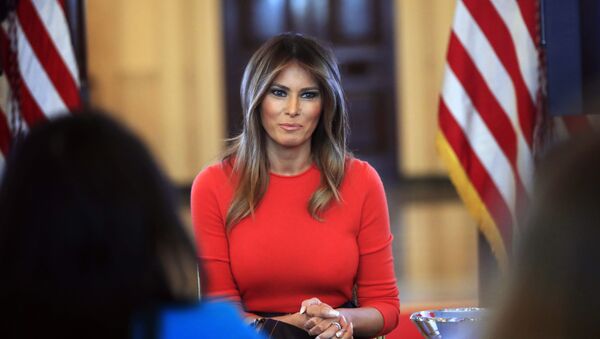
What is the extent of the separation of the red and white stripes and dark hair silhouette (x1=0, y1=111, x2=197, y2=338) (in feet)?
7.64

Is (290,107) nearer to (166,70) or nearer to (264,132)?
(264,132)

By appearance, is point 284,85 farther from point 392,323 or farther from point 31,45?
point 31,45

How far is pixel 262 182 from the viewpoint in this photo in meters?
2.66

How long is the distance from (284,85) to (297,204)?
0.96ft

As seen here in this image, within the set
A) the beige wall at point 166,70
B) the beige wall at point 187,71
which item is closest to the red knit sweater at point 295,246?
the beige wall at point 166,70

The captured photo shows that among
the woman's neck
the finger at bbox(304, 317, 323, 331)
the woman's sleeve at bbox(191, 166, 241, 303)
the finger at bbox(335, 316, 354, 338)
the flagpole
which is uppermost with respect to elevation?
the flagpole

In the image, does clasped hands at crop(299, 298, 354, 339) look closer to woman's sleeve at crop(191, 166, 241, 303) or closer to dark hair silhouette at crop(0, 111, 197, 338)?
woman's sleeve at crop(191, 166, 241, 303)

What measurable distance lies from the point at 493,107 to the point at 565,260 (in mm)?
2399

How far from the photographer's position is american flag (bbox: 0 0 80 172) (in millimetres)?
3408

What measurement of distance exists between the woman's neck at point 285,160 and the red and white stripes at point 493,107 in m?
0.80

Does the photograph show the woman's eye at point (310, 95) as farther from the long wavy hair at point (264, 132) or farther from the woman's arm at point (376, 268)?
the woman's arm at point (376, 268)

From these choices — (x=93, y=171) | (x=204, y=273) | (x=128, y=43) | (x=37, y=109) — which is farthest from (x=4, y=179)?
(x=128, y=43)

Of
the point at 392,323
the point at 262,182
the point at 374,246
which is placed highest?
the point at 262,182

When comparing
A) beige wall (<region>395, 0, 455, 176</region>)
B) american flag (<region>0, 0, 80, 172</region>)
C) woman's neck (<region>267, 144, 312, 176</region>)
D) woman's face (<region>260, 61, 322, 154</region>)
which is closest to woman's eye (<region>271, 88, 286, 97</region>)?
woman's face (<region>260, 61, 322, 154</region>)
